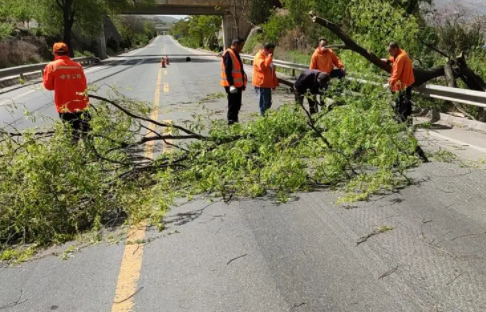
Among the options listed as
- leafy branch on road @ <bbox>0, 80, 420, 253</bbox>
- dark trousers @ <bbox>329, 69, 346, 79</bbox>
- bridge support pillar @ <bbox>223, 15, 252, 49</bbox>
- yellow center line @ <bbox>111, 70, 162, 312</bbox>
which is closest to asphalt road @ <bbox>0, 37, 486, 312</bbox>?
yellow center line @ <bbox>111, 70, 162, 312</bbox>

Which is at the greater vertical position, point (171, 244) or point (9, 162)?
point (9, 162)

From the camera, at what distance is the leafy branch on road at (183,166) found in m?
4.16

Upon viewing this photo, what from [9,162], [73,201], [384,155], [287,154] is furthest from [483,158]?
[9,162]

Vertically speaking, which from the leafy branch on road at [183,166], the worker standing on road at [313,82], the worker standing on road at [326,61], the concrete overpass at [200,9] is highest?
the concrete overpass at [200,9]

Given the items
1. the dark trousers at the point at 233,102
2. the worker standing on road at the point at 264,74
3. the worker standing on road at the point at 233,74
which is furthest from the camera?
the worker standing on road at the point at 264,74

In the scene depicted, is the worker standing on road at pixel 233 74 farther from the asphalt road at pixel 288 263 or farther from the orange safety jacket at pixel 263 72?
the asphalt road at pixel 288 263

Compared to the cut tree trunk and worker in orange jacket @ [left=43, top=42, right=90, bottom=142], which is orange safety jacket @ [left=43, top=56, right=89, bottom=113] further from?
the cut tree trunk

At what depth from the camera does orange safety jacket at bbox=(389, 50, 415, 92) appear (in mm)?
7840

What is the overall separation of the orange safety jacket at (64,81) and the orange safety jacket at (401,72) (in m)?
5.32

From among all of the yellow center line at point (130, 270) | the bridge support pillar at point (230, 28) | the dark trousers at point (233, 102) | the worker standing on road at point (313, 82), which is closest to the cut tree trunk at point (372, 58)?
the worker standing on road at point (313, 82)

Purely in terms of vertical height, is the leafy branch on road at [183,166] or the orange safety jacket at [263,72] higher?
the orange safety jacket at [263,72]

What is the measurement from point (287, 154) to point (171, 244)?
2163 millimetres

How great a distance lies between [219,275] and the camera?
323 centimetres

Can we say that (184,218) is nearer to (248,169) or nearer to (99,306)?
(248,169)
